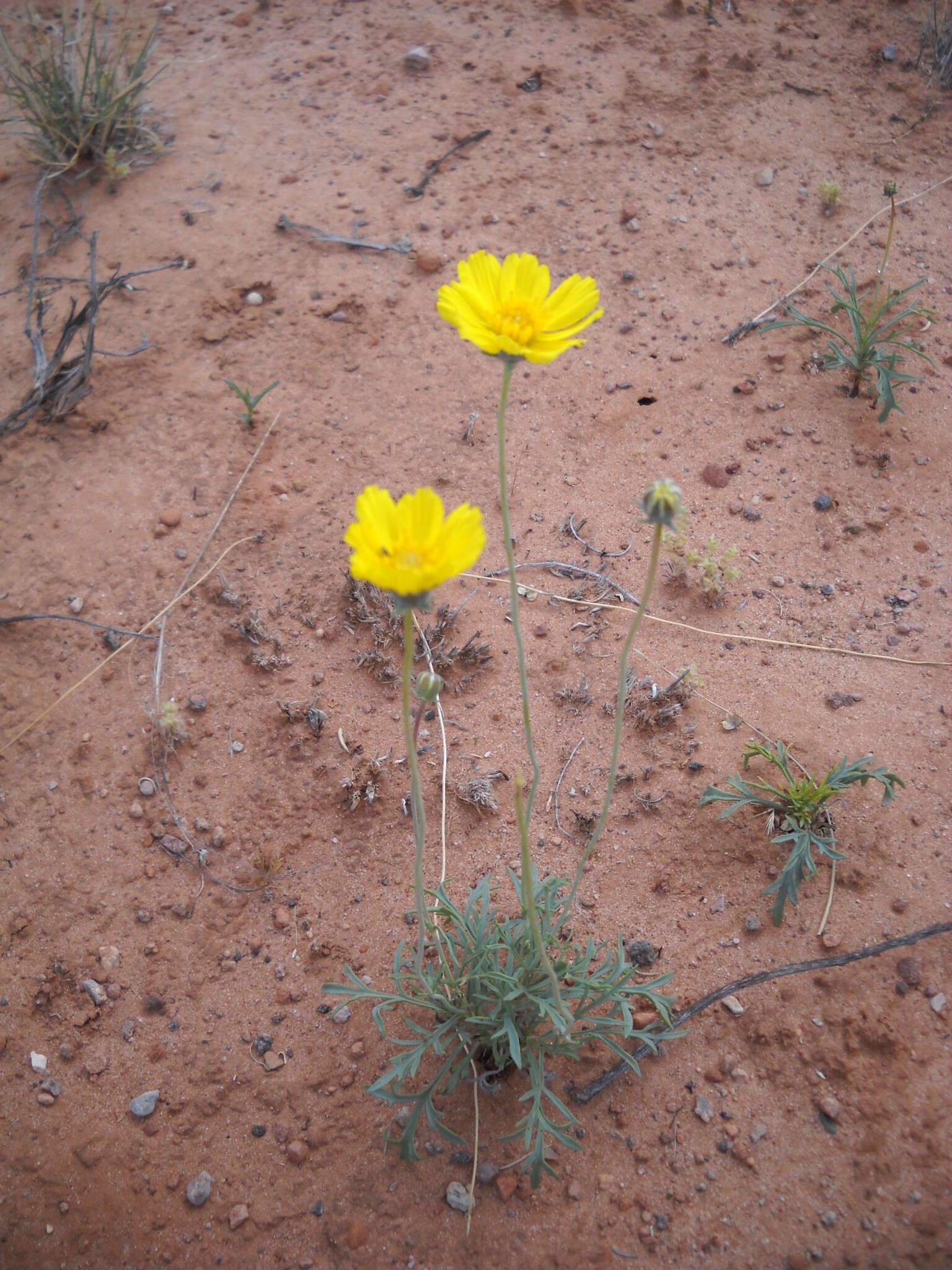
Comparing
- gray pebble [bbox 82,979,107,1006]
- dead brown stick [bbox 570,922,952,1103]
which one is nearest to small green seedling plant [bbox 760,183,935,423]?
dead brown stick [bbox 570,922,952,1103]

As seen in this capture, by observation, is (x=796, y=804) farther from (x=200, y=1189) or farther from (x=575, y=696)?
(x=200, y=1189)

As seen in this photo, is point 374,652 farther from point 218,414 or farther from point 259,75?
point 259,75

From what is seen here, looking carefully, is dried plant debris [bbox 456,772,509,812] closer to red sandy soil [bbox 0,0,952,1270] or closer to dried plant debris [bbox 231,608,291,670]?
red sandy soil [bbox 0,0,952,1270]

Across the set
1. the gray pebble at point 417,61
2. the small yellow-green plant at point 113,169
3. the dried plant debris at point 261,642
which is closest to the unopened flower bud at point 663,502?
the dried plant debris at point 261,642

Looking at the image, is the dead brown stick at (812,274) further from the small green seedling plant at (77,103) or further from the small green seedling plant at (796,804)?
the small green seedling plant at (77,103)

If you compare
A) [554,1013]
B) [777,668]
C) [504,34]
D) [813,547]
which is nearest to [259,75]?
[504,34]

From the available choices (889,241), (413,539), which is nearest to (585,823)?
(413,539)

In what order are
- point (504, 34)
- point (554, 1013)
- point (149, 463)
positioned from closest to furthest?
point (554, 1013), point (149, 463), point (504, 34)
